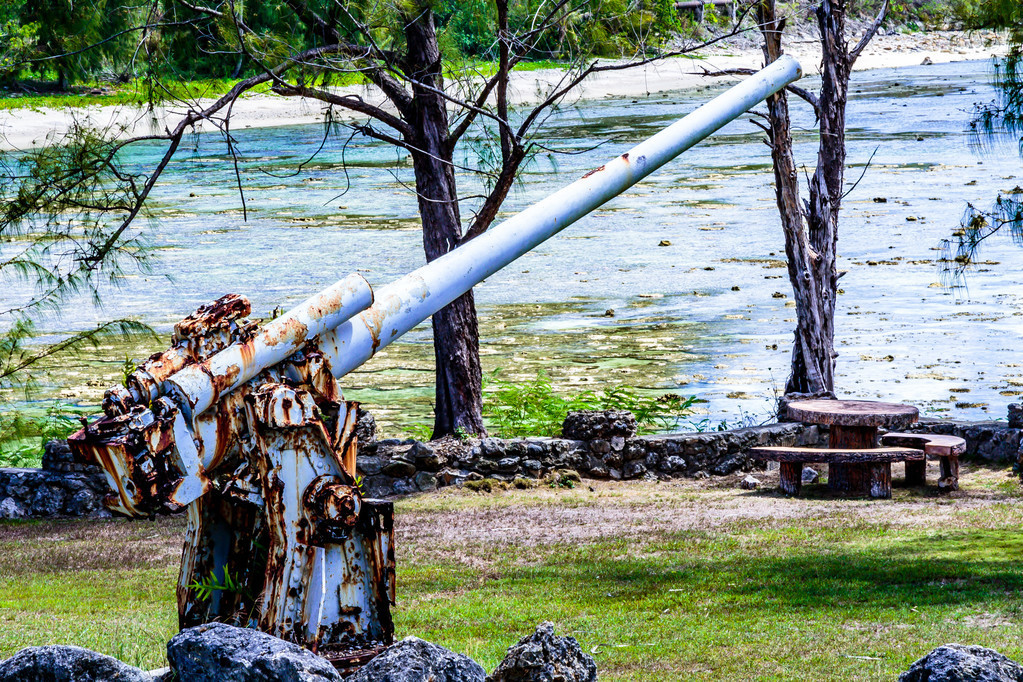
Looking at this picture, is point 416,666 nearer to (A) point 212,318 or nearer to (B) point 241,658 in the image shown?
(B) point 241,658

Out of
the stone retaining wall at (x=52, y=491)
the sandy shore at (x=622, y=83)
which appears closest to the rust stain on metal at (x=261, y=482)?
the stone retaining wall at (x=52, y=491)

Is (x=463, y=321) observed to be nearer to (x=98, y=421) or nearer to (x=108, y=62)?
(x=108, y=62)

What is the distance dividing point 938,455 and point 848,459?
27.6 inches

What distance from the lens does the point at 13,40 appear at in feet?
27.5

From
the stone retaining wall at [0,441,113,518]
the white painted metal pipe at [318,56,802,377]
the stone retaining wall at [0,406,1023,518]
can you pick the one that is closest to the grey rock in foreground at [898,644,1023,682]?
the white painted metal pipe at [318,56,802,377]

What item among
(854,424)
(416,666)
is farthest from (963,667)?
(854,424)

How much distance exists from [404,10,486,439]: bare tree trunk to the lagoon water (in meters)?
0.33

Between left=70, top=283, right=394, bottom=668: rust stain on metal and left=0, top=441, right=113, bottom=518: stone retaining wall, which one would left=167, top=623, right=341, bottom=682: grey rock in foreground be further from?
left=0, top=441, right=113, bottom=518: stone retaining wall

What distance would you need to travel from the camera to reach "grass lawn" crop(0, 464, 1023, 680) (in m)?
4.66

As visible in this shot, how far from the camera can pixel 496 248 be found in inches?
164

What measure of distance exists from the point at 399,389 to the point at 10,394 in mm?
3882

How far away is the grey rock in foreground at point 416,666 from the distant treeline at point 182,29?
5.39m

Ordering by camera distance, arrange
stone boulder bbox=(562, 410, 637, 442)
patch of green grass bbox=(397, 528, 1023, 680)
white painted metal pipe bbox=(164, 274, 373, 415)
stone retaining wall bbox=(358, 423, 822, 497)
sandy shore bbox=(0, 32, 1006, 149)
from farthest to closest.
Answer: sandy shore bbox=(0, 32, 1006, 149) < stone boulder bbox=(562, 410, 637, 442) < stone retaining wall bbox=(358, 423, 822, 497) < patch of green grass bbox=(397, 528, 1023, 680) < white painted metal pipe bbox=(164, 274, 373, 415)

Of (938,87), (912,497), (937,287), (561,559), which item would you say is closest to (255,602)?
(561,559)
